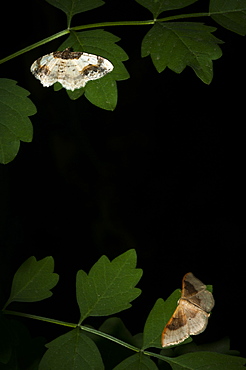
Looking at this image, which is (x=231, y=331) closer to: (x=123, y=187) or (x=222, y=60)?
(x=123, y=187)

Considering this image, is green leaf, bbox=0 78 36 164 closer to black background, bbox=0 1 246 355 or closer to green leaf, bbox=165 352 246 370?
green leaf, bbox=165 352 246 370

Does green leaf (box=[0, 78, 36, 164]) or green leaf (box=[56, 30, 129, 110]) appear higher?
green leaf (box=[56, 30, 129, 110])

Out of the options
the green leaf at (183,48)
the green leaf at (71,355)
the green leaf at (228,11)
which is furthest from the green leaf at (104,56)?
the green leaf at (71,355)

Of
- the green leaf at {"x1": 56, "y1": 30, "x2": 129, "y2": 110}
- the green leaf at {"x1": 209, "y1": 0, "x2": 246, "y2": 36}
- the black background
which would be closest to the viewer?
the green leaf at {"x1": 56, "y1": 30, "x2": 129, "y2": 110}

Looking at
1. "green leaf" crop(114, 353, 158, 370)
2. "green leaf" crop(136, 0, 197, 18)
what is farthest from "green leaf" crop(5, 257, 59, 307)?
"green leaf" crop(136, 0, 197, 18)

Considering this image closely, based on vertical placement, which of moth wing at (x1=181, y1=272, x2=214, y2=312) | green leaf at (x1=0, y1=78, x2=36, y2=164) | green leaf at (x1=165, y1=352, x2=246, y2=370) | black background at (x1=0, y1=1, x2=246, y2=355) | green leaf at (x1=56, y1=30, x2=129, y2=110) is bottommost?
black background at (x1=0, y1=1, x2=246, y2=355)

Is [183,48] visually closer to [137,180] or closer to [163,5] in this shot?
[163,5]
